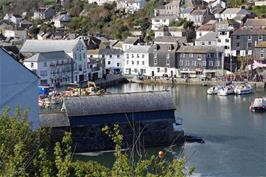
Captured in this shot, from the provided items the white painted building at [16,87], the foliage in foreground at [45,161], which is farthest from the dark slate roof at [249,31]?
the foliage in foreground at [45,161]

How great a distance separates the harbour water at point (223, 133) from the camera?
24.7ft

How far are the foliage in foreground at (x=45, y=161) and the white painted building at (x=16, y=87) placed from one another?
3.63m

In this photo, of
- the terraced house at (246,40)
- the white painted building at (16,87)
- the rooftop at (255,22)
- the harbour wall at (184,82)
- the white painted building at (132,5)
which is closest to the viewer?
the white painted building at (16,87)

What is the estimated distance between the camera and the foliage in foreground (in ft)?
9.35

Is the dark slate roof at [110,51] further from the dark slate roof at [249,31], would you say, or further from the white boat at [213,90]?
the white boat at [213,90]

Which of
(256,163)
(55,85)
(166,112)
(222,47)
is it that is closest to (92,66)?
(55,85)

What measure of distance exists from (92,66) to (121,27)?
13.6 feet

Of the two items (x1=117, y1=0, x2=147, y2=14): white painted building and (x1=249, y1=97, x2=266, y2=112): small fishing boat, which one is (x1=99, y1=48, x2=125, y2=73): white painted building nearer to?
(x1=117, y1=0, x2=147, y2=14): white painted building

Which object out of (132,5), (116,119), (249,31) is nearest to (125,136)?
(116,119)

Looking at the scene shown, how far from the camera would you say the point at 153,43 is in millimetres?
17406

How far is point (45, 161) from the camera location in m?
3.39

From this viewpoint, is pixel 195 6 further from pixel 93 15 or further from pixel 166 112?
pixel 166 112

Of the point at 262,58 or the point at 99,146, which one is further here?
the point at 262,58

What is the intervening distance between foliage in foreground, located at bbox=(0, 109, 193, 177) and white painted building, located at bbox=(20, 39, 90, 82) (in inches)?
446
